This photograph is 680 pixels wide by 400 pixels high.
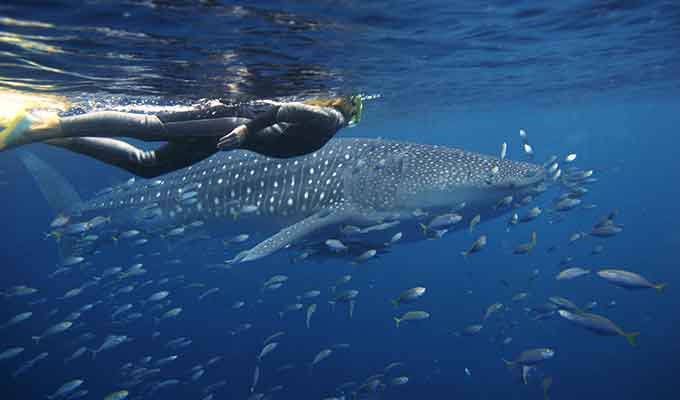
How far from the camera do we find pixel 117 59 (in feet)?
25.2

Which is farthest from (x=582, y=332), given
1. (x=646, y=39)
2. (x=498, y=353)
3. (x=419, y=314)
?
(x=419, y=314)

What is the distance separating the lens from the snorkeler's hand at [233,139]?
408cm

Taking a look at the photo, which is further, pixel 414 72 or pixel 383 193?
pixel 414 72

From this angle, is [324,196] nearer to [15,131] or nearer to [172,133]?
[172,133]

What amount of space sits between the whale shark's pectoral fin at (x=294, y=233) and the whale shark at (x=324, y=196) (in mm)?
17

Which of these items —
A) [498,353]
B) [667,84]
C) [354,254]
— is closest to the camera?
[354,254]

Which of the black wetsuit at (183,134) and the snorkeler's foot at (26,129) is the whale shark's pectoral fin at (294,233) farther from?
the snorkeler's foot at (26,129)

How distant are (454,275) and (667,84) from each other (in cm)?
2245

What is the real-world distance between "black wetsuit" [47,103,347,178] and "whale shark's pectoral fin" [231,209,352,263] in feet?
6.18

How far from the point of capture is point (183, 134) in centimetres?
461

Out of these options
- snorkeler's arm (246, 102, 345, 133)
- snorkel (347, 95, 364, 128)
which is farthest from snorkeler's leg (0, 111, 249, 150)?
snorkel (347, 95, 364, 128)

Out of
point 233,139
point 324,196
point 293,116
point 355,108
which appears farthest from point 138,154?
point 324,196

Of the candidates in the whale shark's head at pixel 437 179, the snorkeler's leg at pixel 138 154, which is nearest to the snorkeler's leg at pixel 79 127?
the snorkeler's leg at pixel 138 154

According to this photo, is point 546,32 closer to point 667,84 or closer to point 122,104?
point 122,104
